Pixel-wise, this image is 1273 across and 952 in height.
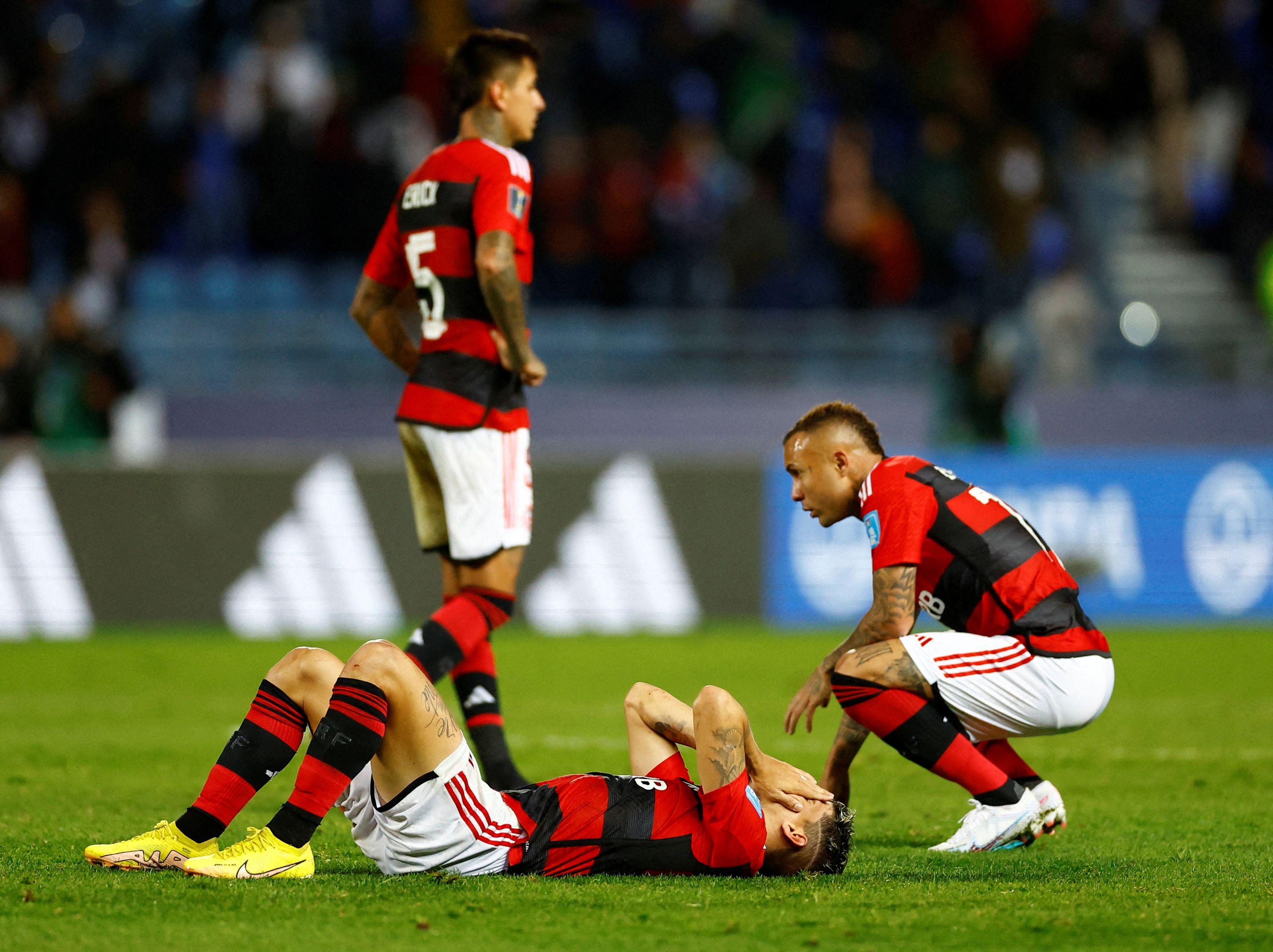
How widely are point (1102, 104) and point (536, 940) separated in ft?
49.6

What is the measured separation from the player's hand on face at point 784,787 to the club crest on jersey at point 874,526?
0.72m

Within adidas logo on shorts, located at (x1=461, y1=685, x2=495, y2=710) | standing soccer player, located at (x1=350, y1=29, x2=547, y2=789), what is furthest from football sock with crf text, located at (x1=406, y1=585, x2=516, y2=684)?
adidas logo on shorts, located at (x1=461, y1=685, x2=495, y2=710)

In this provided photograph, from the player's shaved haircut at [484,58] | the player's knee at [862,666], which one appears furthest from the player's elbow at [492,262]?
the player's knee at [862,666]

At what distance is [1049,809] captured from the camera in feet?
17.2

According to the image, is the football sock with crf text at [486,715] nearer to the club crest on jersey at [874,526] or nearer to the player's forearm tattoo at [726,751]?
the player's forearm tattoo at [726,751]

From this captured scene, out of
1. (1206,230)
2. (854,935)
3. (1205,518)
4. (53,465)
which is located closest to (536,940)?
(854,935)

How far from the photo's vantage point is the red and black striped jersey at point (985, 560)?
16.7 feet

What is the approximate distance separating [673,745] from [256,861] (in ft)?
4.06

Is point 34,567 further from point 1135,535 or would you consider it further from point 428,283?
point 1135,535

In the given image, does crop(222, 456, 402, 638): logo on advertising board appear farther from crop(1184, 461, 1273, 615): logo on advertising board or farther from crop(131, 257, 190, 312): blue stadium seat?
crop(1184, 461, 1273, 615): logo on advertising board

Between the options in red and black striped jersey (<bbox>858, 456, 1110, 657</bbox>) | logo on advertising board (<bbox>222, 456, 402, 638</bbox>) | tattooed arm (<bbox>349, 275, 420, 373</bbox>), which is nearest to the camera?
red and black striped jersey (<bbox>858, 456, 1110, 657</bbox>)

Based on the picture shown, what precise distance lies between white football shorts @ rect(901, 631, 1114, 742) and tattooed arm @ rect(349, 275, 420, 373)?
2.51 meters

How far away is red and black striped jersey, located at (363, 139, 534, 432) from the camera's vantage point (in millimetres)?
6219

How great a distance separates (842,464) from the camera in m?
5.16
